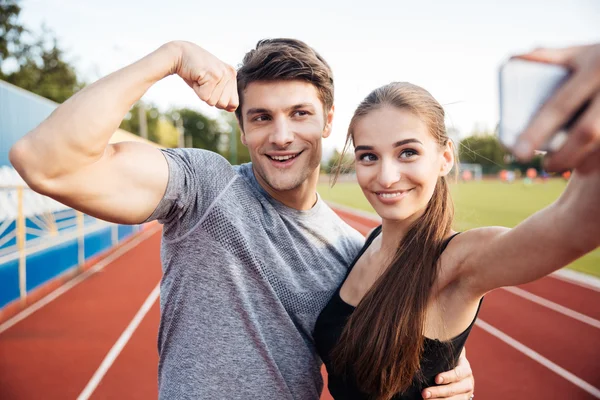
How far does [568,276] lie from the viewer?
9.26m

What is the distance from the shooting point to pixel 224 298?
5.30ft

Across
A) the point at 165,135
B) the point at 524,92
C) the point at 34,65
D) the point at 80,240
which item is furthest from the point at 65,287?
the point at 165,135

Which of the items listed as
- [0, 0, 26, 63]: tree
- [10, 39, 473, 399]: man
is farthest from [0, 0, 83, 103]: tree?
[10, 39, 473, 399]: man

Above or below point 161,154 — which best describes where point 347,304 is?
below

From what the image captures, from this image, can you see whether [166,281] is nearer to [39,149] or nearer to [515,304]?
[39,149]

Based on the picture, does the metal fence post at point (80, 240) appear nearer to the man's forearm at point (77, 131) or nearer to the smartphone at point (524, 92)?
the man's forearm at point (77, 131)

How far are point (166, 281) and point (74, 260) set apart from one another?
8990mm

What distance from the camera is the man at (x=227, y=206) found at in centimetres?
123

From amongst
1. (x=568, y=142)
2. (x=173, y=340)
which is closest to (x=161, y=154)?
(x=173, y=340)

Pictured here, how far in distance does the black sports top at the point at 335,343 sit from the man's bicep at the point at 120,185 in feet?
2.80

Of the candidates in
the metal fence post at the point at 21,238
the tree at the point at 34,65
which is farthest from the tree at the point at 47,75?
the metal fence post at the point at 21,238

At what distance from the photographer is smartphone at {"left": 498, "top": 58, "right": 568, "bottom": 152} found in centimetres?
62

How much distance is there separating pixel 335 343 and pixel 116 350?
4.96m

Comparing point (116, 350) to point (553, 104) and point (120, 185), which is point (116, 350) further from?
point (553, 104)
